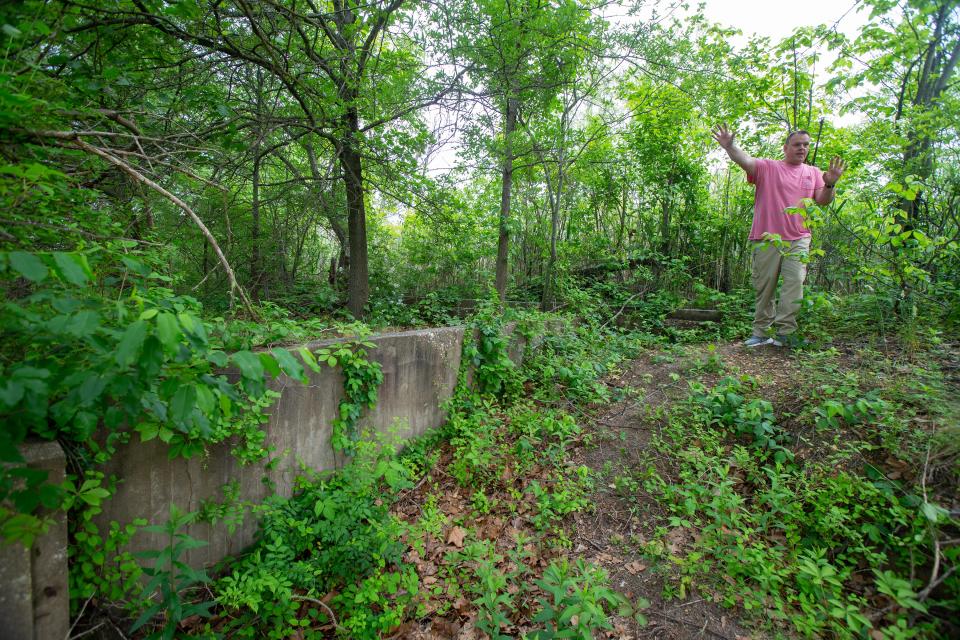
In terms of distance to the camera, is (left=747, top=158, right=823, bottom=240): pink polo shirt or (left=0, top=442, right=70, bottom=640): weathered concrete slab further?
(left=747, top=158, right=823, bottom=240): pink polo shirt

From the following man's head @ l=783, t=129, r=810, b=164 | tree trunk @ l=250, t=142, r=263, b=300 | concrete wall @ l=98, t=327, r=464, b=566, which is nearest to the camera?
concrete wall @ l=98, t=327, r=464, b=566

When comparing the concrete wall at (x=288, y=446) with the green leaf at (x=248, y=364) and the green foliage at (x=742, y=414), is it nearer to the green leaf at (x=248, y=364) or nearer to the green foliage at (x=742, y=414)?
the green leaf at (x=248, y=364)

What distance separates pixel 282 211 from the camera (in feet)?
20.5

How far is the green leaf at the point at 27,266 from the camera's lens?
4.24 feet

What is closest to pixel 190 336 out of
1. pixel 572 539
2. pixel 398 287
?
pixel 572 539

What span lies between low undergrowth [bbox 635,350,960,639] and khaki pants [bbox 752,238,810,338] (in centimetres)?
120

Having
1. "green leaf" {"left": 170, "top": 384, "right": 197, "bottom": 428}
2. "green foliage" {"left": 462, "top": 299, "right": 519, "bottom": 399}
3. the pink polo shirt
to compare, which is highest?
the pink polo shirt

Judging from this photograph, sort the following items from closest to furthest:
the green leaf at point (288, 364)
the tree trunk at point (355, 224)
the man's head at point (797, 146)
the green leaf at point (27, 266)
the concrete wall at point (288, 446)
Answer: the green leaf at point (27, 266)
the green leaf at point (288, 364)
the concrete wall at point (288, 446)
the man's head at point (797, 146)
the tree trunk at point (355, 224)

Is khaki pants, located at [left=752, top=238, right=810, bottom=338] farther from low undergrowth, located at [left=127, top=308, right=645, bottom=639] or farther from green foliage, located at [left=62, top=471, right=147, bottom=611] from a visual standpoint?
green foliage, located at [left=62, top=471, right=147, bottom=611]

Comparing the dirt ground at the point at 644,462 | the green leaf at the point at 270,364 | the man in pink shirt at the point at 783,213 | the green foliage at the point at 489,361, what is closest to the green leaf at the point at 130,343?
the green leaf at the point at 270,364

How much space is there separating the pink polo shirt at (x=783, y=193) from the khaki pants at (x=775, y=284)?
17 cm

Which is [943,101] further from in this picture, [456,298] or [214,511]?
[214,511]

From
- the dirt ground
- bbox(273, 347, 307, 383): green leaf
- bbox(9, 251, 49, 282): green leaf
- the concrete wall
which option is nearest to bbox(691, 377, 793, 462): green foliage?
the dirt ground

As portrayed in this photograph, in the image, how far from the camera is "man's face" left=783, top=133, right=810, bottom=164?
4492 mm
